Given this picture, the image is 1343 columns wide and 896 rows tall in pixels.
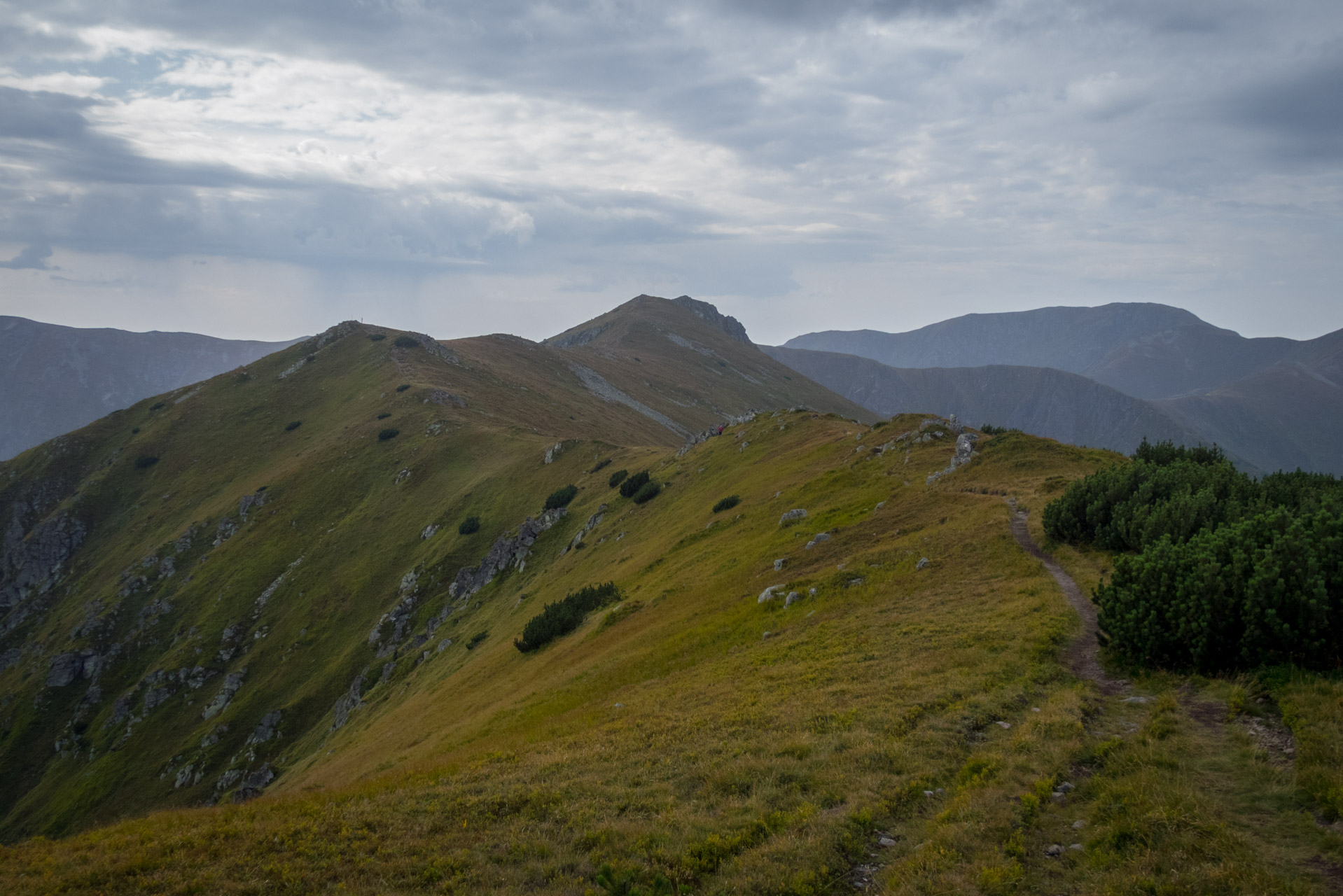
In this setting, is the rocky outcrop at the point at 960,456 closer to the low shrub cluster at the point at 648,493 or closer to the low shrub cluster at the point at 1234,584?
the low shrub cluster at the point at 1234,584

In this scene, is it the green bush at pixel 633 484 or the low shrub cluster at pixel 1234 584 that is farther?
the green bush at pixel 633 484

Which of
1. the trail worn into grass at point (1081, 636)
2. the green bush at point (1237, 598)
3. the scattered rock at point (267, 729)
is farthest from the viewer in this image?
the scattered rock at point (267, 729)

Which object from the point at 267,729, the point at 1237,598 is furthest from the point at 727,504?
the point at 267,729

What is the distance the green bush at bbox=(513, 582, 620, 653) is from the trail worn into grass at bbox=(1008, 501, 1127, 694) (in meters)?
22.1

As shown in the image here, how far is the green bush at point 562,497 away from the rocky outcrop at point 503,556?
2.03 feet

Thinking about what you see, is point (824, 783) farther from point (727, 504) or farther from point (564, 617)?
point (727, 504)

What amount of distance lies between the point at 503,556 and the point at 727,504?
2744cm

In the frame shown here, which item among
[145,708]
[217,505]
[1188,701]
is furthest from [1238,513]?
[217,505]

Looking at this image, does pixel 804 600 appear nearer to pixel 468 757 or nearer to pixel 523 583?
pixel 468 757

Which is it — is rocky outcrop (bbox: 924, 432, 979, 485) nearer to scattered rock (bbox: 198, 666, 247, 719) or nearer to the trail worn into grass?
the trail worn into grass

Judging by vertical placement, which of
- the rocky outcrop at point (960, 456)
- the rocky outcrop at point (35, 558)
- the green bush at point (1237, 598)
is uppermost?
the rocky outcrop at point (960, 456)

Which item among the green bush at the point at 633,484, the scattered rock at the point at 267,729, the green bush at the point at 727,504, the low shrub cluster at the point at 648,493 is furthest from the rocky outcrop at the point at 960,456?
the scattered rock at the point at 267,729

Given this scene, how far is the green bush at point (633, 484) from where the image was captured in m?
57.2

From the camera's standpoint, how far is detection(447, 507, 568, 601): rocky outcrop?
60.5m
